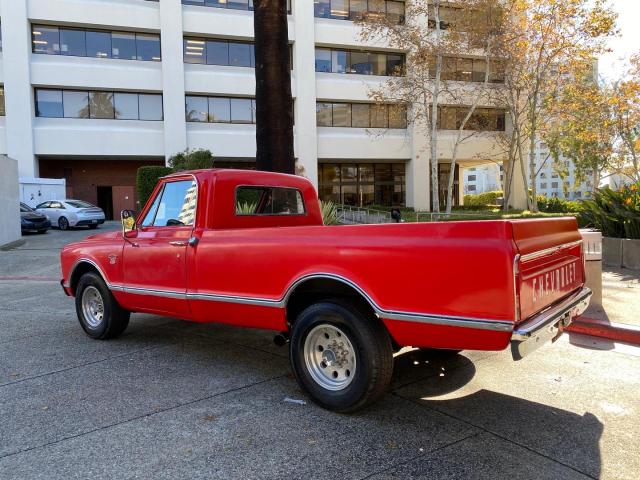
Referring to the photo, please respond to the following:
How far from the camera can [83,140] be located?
30.1 meters

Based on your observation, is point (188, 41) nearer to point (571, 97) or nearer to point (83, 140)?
point (83, 140)

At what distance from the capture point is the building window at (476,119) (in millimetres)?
31250

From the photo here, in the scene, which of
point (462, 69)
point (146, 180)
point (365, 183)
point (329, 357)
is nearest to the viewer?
point (329, 357)

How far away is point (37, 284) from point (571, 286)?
11.0 metres

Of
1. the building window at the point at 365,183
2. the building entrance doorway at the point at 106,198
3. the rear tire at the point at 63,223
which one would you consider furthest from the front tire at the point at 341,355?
the building entrance doorway at the point at 106,198

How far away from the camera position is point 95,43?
3030cm

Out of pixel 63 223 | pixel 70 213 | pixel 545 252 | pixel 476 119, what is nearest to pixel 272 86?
pixel 545 252

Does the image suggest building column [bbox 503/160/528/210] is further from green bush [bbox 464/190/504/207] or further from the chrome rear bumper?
the chrome rear bumper

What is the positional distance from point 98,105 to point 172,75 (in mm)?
4864

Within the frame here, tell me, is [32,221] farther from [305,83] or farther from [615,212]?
[615,212]

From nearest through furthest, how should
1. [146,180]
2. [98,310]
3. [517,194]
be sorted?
[98,310], [146,180], [517,194]

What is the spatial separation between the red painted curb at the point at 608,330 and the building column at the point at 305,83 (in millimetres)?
27179

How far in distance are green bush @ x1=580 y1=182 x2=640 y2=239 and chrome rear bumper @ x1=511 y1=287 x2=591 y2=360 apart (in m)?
7.23

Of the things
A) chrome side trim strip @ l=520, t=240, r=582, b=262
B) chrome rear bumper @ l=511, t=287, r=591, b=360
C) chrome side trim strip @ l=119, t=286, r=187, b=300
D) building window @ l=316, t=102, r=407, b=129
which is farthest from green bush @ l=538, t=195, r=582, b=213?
chrome side trim strip @ l=119, t=286, r=187, b=300
